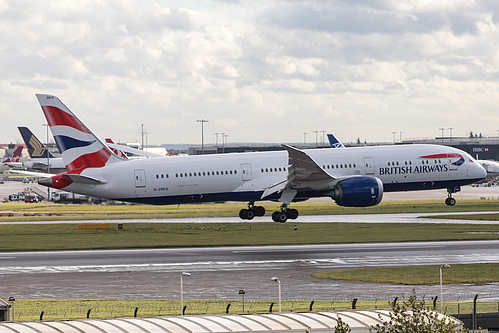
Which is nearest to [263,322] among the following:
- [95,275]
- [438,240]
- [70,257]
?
[95,275]

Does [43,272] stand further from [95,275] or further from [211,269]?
[211,269]

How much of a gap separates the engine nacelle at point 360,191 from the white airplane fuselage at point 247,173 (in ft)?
5.61

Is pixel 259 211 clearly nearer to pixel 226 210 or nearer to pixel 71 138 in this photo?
pixel 71 138

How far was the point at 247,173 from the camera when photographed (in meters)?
69.5

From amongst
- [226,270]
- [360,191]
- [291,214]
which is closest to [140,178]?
[291,214]

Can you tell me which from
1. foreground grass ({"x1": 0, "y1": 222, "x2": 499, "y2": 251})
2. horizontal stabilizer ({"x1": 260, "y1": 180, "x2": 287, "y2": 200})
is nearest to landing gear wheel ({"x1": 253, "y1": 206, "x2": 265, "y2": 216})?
foreground grass ({"x1": 0, "y1": 222, "x2": 499, "y2": 251})

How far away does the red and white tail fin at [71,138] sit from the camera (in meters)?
66.1

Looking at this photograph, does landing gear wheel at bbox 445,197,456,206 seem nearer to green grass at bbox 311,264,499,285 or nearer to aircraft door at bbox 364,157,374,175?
aircraft door at bbox 364,157,374,175

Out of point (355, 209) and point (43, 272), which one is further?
point (355, 209)

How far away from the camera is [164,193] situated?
6781 cm

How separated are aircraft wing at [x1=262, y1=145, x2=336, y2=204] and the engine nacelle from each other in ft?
4.88

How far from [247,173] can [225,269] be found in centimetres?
2262

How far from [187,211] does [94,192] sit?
32191mm

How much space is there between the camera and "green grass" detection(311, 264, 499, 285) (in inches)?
1688
